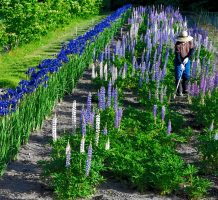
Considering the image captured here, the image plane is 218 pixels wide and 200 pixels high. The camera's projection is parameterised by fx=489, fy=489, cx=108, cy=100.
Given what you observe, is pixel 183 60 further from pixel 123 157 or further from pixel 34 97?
pixel 123 157

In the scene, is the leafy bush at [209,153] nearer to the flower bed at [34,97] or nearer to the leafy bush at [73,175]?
the leafy bush at [73,175]

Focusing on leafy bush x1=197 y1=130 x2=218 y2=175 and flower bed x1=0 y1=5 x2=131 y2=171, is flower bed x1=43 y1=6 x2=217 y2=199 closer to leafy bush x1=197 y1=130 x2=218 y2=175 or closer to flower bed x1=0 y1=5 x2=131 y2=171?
leafy bush x1=197 y1=130 x2=218 y2=175

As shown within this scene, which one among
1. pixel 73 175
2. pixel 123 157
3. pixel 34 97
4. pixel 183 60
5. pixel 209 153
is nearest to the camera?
pixel 73 175

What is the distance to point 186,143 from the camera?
691 centimetres

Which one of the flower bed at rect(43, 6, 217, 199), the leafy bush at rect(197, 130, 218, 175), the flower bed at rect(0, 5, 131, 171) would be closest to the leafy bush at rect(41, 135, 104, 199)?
the flower bed at rect(43, 6, 217, 199)

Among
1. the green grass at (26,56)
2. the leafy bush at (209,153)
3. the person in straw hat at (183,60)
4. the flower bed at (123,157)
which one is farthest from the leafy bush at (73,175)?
the green grass at (26,56)

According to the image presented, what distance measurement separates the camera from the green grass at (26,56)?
1041cm

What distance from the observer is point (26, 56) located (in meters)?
13.2

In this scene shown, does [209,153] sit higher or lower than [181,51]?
lower

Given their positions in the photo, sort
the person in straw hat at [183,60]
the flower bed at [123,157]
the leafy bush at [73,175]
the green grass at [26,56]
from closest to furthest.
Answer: the leafy bush at [73,175], the flower bed at [123,157], the person in straw hat at [183,60], the green grass at [26,56]

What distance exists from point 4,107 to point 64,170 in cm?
129

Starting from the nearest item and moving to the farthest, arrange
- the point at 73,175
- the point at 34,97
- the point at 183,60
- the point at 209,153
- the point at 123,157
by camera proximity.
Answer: the point at 73,175
the point at 123,157
the point at 209,153
the point at 34,97
the point at 183,60

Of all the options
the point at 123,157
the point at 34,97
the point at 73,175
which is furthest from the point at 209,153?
the point at 34,97

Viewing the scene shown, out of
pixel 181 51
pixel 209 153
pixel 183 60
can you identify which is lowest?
pixel 209 153
